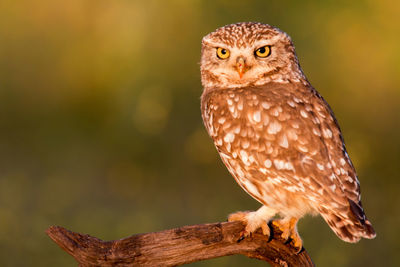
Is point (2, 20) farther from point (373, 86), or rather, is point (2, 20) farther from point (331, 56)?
point (373, 86)

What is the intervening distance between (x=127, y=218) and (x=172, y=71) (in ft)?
7.94

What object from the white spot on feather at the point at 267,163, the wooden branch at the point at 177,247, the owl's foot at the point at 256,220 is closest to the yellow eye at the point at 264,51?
the white spot on feather at the point at 267,163

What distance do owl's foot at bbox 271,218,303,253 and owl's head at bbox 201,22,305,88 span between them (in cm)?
85

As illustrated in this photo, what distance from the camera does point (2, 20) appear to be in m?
8.92

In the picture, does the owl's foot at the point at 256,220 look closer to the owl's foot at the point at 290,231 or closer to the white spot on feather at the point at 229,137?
the owl's foot at the point at 290,231

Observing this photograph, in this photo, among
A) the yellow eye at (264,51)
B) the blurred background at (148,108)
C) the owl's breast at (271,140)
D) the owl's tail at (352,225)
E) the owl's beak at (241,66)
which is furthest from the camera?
the blurred background at (148,108)

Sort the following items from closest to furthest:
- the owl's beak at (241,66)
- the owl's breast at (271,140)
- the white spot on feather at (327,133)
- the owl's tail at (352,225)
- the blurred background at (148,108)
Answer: the owl's tail at (352,225) → the owl's breast at (271,140) → the white spot on feather at (327,133) → the owl's beak at (241,66) → the blurred background at (148,108)

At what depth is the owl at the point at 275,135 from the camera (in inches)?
132

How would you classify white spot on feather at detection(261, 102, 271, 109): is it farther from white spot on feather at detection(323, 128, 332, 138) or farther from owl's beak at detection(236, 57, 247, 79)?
white spot on feather at detection(323, 128, 332, 138)

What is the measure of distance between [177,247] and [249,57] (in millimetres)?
1214

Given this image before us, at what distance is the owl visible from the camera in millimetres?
3348

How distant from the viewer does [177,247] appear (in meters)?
3.42

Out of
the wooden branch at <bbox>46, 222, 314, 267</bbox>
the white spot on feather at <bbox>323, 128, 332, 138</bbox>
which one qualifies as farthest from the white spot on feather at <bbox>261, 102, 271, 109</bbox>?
the wooden branch at <bbox>46, 222, 314, 267</bbox>

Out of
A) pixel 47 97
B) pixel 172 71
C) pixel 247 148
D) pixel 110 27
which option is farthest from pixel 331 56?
pixel 247 148
